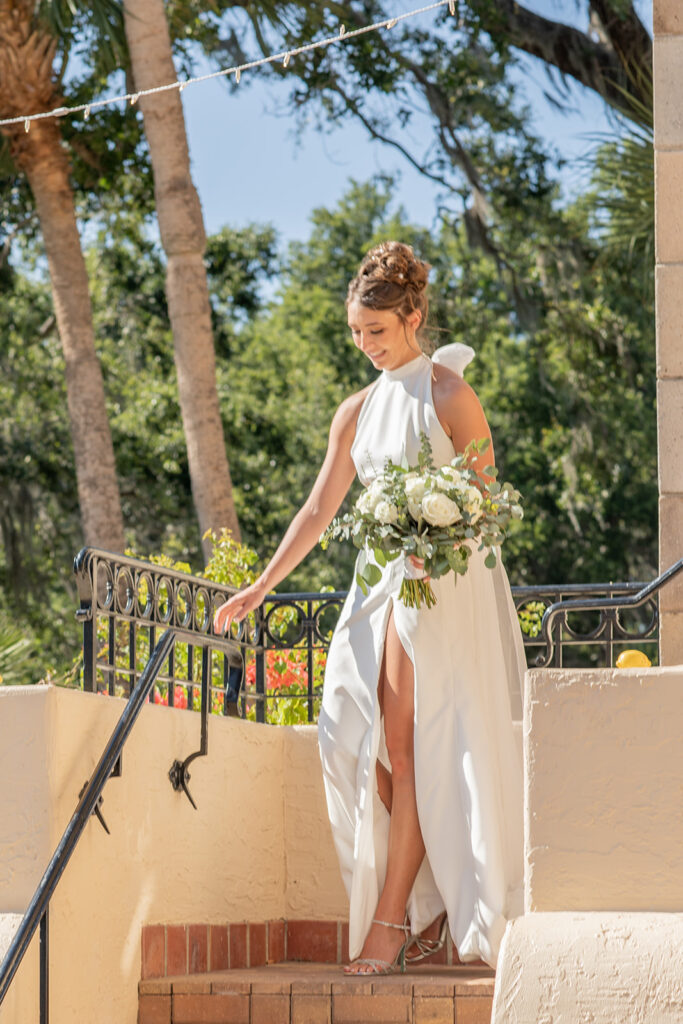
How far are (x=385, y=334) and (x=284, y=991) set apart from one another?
1.90 m

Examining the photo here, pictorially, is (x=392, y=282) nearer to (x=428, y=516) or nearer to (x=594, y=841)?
(x=428, y=516)

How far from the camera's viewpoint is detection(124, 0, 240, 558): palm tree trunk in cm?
1038

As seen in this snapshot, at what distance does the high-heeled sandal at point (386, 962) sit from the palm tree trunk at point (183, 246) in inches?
262

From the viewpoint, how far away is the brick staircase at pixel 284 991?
351 cm

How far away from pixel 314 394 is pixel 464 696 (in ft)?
61.7

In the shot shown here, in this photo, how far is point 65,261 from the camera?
12.5 meters

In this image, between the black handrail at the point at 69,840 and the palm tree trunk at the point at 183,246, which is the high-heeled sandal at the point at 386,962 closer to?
the black handrail at the point at 69,840

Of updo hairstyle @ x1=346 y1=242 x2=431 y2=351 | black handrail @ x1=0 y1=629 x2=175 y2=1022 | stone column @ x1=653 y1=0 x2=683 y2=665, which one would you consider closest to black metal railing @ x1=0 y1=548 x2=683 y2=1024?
black handrail @ x1=0 y1=629 x2=175 y2=1022

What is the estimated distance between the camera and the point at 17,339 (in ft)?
64.3

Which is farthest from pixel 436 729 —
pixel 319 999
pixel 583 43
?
pixel 583 43

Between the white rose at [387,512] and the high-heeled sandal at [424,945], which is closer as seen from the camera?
the white rose at [387,512]

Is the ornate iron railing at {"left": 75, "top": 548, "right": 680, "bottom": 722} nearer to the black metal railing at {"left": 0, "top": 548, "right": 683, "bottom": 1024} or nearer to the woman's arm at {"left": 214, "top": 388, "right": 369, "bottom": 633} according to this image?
the black metal railing at {"left": 0, "top": 548, "right": 683, "bottom": 1024}

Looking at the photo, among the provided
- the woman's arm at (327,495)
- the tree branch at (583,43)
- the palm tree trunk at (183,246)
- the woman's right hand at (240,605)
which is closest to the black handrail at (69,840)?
the woman's right hand at (240,605)

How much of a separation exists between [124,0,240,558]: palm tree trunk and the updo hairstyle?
20.7 ft
